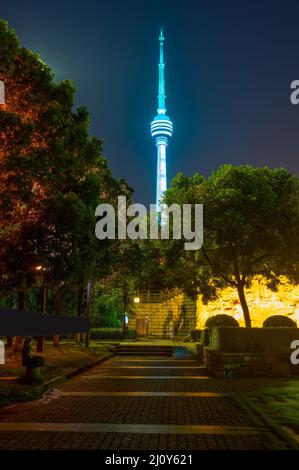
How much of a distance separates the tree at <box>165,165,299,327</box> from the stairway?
6377mm

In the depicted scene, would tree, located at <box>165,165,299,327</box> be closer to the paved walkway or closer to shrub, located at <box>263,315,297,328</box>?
shrub, located at <box>263,315,297,328</box>

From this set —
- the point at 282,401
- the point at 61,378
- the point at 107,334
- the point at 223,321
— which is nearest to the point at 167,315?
the point at 107,334

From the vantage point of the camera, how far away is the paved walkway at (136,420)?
769 centimetres

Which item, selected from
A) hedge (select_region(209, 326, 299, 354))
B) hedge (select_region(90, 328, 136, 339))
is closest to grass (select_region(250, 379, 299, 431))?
hedge (select_region(209, 326, 299, 354))

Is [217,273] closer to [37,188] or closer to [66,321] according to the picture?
[37,188]

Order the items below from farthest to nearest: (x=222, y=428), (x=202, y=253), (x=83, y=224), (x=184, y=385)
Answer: (x=202, y=253)
(x=83, y=224)
(x=184, y=385)
(x=222, y=428)

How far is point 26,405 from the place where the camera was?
36.8 feet

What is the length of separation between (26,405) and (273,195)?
1870cm

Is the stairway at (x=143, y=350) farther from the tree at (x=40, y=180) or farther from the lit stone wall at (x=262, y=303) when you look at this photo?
the tree at (x=40, y=180)

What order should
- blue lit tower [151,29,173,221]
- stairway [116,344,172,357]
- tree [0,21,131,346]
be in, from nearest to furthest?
tree [0,21,131,346], stairway [116,344,172,357], blue lit tower [151,29,173,221]

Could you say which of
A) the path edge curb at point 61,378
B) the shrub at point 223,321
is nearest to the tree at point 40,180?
the path edge curb at point 61,378

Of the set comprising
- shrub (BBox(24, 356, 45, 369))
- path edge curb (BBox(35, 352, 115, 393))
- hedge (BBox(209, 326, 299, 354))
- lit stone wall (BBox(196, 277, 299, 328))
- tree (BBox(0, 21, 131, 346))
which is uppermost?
tree (BBox(0, 21, 131, 346))

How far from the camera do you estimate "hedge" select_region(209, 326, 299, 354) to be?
18328 millimetres
